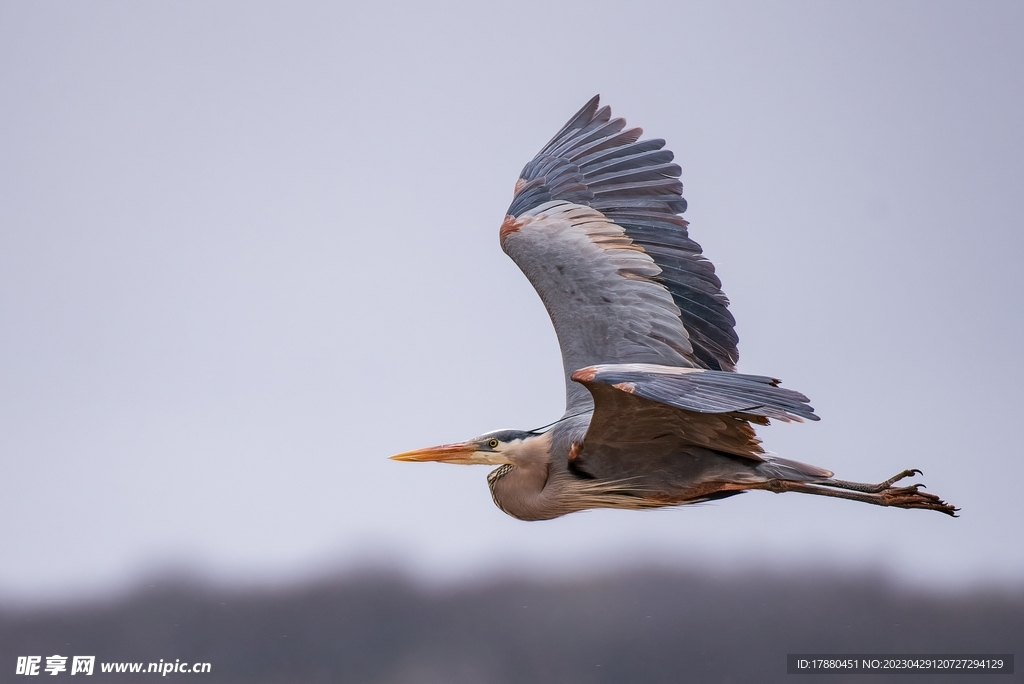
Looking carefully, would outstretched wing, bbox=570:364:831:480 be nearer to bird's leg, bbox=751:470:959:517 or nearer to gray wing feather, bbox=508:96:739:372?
bird's leg, bbox=751:470:959:517

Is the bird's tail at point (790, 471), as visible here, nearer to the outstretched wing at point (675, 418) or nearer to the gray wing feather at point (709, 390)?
the outstretched wing at point (675, 418)

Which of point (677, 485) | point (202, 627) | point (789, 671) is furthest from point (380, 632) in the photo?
point (677, 485)

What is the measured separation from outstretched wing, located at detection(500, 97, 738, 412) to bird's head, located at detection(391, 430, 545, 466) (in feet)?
1.10

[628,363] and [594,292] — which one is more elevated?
[594,292]

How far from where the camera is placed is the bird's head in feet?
16.3

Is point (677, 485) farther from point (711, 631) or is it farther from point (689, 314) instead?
point (711, 631)

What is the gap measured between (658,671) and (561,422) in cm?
751

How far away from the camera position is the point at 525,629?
1379 cm

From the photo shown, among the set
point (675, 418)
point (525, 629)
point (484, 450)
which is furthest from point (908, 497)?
point (525, 629)

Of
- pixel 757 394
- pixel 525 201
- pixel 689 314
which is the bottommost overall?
pixel 757 394

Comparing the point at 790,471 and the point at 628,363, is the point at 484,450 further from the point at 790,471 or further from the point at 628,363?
the point at 790,471

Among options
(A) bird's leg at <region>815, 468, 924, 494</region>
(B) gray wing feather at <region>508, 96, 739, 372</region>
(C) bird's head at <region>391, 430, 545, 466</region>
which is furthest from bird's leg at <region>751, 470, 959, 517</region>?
(C) bird's head at <region>391, 430, 545, 466</region>

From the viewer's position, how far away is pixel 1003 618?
32.0ft

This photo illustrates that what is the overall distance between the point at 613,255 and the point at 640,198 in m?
0.47
